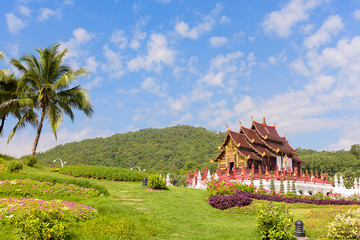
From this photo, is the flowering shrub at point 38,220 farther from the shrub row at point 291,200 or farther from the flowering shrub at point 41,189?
the shrub row at point 291,200

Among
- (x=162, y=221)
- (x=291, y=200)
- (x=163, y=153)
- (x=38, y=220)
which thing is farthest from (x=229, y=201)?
(x=163, y=153)

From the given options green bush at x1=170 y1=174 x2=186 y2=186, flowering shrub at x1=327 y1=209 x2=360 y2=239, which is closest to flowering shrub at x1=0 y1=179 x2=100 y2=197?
flowering shrub at x1=327 y1=209 x2=360 y2=239

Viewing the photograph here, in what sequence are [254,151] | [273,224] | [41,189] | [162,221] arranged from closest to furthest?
[273,224], [162,221], [41,189], [254,151]

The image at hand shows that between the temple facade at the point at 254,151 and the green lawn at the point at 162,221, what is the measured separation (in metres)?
11.4

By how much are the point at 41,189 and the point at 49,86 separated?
15485 millimetres

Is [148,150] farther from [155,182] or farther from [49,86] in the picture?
[155,182]

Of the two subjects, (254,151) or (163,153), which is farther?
(163,153)

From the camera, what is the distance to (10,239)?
7770 mm

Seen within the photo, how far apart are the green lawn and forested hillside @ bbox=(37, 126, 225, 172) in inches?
2002

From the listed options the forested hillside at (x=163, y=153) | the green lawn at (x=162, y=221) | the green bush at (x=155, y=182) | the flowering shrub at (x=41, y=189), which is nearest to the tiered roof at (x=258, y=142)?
the green bush at (x=155, y=182)

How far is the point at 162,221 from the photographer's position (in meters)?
11.9

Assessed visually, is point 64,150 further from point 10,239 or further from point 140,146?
point 10,239

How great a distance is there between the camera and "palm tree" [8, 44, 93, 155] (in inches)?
1110

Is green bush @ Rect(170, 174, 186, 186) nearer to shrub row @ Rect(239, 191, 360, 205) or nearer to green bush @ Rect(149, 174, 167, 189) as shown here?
green bush @ Rect(149, 174, 167, 189)
